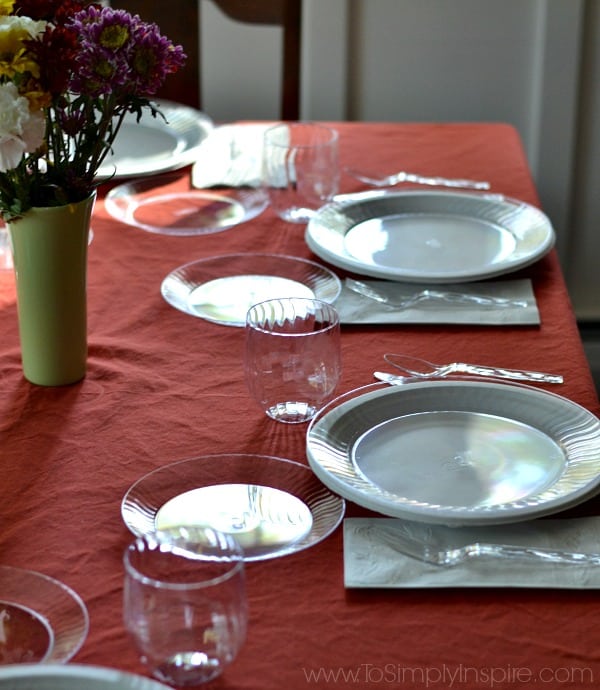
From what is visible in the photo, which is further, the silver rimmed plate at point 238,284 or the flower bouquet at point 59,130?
the silver rimmed plate at point 238,284

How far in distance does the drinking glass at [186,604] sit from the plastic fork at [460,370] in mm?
409


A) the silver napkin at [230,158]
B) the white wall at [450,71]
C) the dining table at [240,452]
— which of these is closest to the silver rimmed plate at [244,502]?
the dining table at [240,452]

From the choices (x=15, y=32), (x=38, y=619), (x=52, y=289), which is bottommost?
(x=38, y=619)

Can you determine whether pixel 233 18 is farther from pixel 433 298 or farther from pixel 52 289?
pixel 52 289

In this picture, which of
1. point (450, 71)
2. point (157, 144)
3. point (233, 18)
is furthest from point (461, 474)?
point (450, 71)

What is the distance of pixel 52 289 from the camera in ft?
3.43

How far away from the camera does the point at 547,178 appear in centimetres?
248

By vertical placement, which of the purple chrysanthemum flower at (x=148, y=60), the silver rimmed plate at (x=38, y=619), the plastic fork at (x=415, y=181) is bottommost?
the silver rimmed plate at (x=38, y=619)

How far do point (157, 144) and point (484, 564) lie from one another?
120 centimetres

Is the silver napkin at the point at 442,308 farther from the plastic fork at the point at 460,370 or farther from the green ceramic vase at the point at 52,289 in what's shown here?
the green ceramic vase at the point at 52,289

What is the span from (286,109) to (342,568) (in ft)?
4.93

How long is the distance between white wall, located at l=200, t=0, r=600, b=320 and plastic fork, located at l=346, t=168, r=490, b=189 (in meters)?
0.82

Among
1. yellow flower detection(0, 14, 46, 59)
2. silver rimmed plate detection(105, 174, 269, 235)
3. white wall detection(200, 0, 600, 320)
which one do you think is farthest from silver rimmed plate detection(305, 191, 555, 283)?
white wall detection(200, 0, 600, 320)

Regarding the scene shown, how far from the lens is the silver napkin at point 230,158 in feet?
5.46
